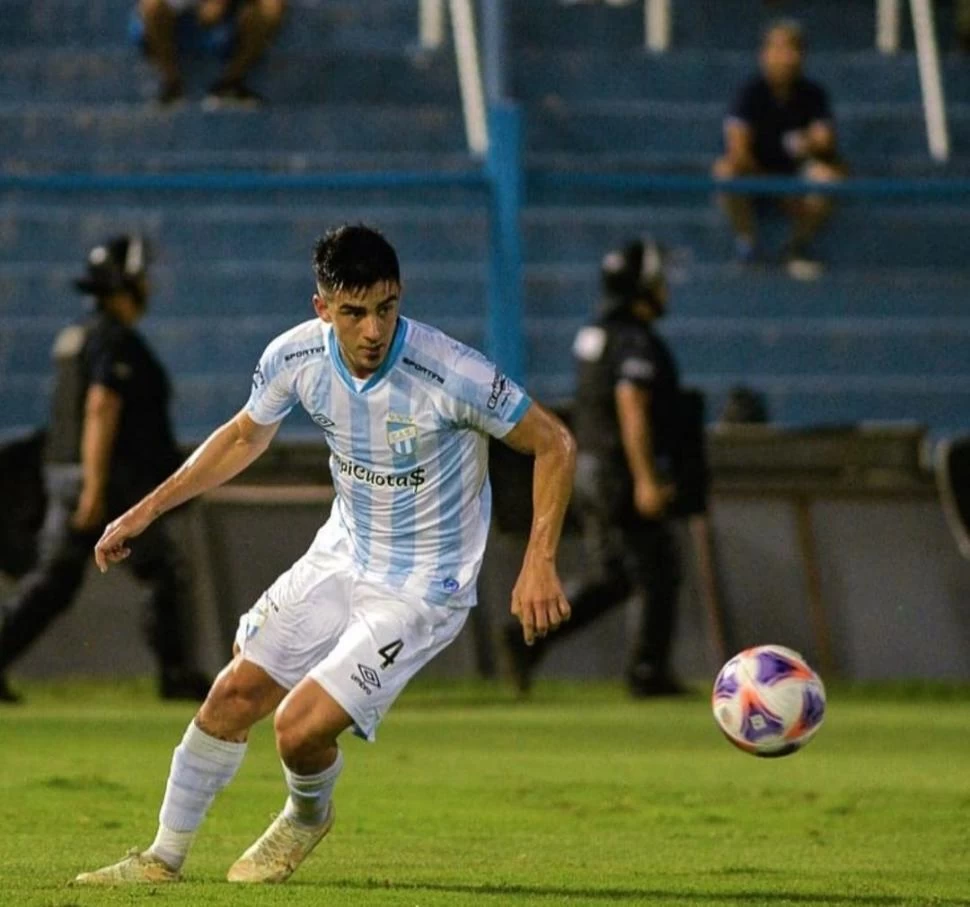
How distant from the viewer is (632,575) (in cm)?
1417

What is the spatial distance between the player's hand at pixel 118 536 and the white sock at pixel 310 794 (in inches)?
30.4

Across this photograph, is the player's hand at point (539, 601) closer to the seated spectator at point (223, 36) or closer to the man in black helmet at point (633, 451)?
the man in black helmet at point (633, 451)

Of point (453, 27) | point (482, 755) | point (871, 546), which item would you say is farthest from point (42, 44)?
point (482, 755)

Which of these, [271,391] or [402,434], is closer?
[402,434]

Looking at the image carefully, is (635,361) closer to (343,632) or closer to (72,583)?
(72,583)

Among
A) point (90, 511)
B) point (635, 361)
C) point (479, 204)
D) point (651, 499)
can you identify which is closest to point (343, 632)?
point (90, 511)

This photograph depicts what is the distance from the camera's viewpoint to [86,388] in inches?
544

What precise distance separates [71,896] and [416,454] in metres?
1.55

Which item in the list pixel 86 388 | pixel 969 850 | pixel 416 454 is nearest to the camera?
pixel 416 454

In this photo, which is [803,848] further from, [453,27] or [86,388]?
[453,27]

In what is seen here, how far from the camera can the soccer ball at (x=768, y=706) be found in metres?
8.06

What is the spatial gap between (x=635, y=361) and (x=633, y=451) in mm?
474

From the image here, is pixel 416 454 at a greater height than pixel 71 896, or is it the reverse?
pixel 416 454

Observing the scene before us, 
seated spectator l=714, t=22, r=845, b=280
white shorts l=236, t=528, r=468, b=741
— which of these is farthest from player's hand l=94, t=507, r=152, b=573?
seated spectator l=714, t=22, r=845, b=280
